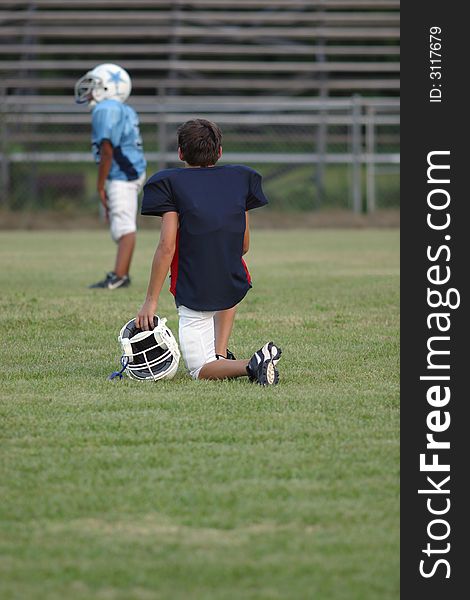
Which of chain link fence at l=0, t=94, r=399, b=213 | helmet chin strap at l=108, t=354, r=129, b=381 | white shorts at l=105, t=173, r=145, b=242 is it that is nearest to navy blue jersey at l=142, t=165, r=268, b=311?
helmet chin strap at l=108, t=354, r=129, b=381

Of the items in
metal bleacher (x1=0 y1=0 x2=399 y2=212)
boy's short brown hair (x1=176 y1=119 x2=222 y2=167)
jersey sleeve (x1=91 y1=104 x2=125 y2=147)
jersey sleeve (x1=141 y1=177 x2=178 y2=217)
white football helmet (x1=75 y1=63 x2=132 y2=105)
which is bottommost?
jersey sleeve (x1=141 y1=177 x2=178 y2=217)

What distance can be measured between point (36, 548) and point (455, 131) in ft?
18.4

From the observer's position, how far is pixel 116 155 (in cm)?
974

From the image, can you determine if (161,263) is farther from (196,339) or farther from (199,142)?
(199,142)

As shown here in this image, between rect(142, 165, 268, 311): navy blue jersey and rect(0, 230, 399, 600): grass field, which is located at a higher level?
rect(142, 165, 268, 311): navy blue jersey

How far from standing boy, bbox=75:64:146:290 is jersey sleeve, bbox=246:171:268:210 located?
165 inches

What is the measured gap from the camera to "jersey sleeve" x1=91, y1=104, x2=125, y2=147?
31.2 ft

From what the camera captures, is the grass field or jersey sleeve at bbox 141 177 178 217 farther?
jersey sleeve at bbox 141 177 178 217

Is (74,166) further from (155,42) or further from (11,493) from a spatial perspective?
(11,493)

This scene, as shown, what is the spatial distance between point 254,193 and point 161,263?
586mm

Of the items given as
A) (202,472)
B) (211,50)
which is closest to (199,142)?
(202,472)

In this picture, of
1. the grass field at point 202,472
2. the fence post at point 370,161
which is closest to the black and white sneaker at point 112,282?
the grass field at point 202,472

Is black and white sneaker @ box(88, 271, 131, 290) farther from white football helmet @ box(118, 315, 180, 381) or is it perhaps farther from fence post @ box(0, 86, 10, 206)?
fence post @ box(0, 86, 10, 206)

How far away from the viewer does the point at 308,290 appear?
30.6 ft
